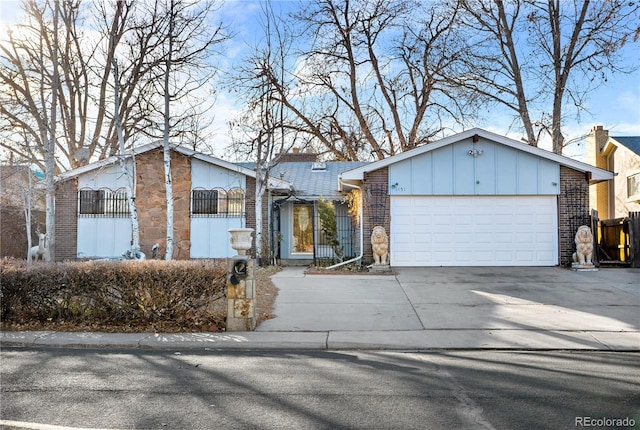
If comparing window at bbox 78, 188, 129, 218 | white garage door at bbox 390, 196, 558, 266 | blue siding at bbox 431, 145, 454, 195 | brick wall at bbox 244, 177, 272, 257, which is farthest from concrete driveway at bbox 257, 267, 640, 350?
window at bbox 78, 188, 129, 218

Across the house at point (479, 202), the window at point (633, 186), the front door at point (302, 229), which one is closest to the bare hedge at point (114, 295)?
the house at point (479, 202)

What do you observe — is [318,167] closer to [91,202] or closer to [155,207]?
[155,207]

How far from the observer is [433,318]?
841cm

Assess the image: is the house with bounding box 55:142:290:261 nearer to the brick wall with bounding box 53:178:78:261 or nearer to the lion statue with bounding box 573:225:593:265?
the brick wall with bounding box 53:178:78:261

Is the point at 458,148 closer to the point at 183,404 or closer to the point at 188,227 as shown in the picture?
the point at 188,227

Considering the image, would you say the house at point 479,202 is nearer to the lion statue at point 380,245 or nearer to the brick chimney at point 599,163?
the lion statue at point 380,245

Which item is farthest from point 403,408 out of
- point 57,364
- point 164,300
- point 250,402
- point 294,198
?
point 294,198

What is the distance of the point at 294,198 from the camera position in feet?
61.6

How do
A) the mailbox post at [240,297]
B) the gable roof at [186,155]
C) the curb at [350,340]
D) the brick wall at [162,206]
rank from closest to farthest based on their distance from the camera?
the curb at [350,340] → the mailbox post at [240,297] → the gable roof at [186,155] → the brick wall at [162,206]

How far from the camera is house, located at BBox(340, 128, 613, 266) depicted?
14789mm

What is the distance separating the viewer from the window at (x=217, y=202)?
695 inches

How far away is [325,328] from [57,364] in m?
3.69

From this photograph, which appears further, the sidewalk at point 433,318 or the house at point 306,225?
the house at point 306,225

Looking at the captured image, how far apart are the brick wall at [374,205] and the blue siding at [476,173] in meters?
0.25
